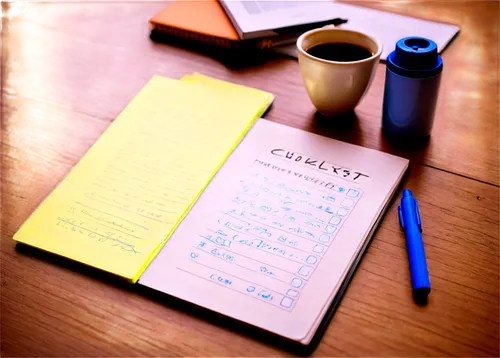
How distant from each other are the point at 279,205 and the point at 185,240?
0.13 metres

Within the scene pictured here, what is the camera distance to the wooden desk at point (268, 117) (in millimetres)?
618

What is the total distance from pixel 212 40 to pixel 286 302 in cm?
58

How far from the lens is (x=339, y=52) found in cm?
87

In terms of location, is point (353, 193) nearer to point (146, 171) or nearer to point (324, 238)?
point (324, 238)

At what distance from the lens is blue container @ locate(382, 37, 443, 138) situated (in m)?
0.77

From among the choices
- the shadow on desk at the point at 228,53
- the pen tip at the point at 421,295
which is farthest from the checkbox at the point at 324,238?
the shadow on desk at the point at 228,53

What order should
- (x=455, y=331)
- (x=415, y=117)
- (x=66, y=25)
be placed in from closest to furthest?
(x=455, y=331)
(x=415, y=117)
(x=66, y=25)

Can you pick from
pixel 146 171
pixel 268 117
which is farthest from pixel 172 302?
pixel 268 117

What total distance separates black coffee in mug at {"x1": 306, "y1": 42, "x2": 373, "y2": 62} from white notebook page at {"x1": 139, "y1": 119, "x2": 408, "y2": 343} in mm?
120

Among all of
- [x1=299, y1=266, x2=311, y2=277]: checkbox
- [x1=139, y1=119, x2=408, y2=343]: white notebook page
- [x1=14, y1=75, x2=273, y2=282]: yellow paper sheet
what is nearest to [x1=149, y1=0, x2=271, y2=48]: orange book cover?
[x1=14, y1=75, x2=273, y2=282]: yellow paper sheet

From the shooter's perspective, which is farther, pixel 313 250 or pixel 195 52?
pixel 195 52

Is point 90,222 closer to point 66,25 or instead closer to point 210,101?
point 210,101

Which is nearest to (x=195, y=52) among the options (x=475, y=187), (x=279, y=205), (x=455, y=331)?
(x=279, y=205)

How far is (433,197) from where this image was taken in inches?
29.9
